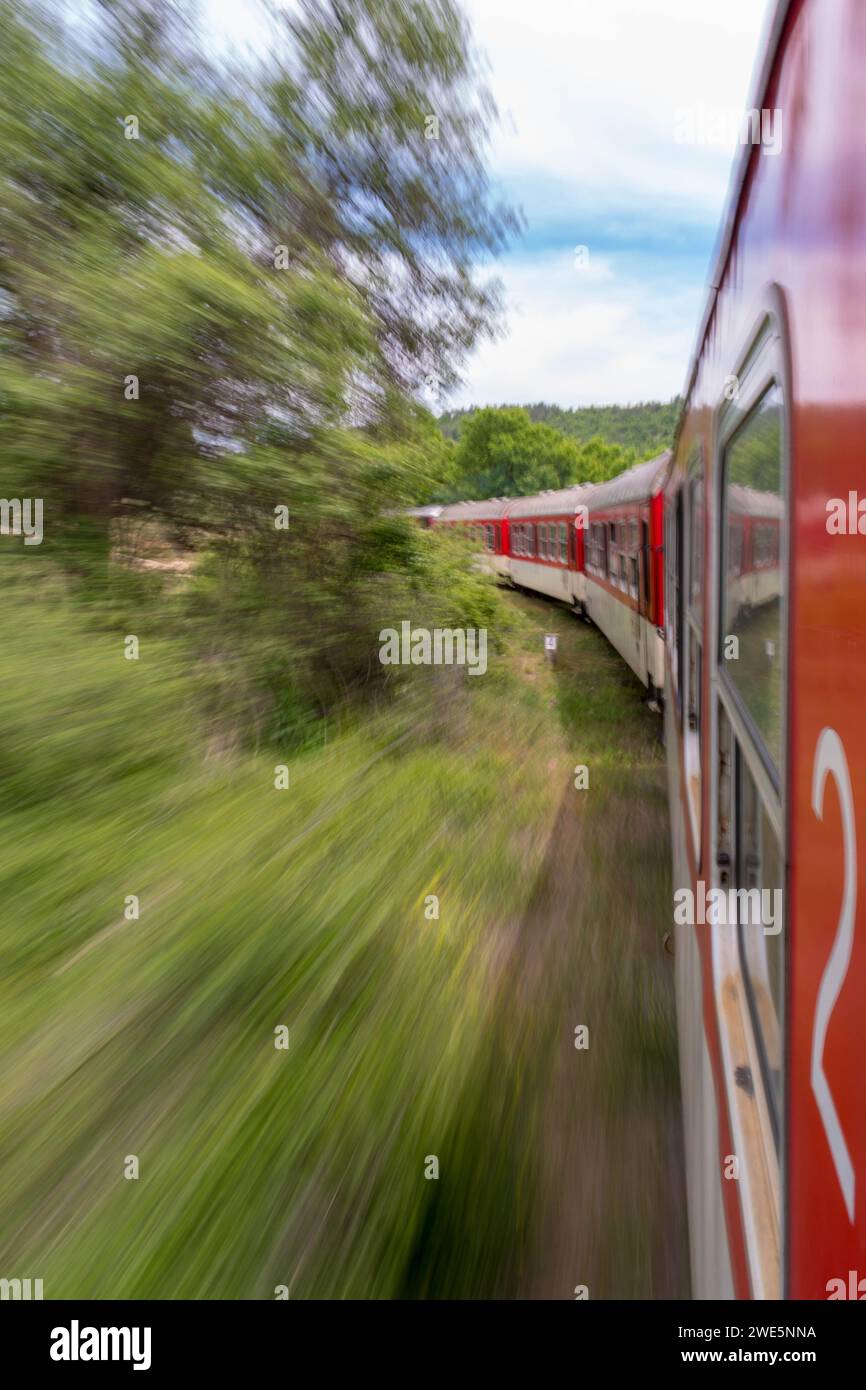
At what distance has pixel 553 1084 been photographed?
157 inches

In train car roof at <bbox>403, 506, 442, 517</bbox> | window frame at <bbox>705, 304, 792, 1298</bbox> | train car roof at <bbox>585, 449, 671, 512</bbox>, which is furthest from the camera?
train car roof at <bbox>403, 506, 442, 517</bbox>

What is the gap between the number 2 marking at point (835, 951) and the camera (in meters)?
0.79

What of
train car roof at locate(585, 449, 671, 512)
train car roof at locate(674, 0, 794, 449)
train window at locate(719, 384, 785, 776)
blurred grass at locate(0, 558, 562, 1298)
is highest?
train car roof at locate(585, 449, 671, 512)

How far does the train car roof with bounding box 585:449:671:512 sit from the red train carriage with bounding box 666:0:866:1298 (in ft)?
22.7

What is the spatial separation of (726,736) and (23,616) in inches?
244

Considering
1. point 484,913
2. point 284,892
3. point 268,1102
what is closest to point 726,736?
point 268,1102

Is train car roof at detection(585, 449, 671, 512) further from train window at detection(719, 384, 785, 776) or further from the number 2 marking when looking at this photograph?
the number 2 marking

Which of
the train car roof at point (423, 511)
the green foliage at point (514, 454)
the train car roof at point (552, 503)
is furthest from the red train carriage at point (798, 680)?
the green foliage at point (514, 454)

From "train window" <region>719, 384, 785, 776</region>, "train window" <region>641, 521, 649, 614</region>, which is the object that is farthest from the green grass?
"train window" <region>719, 384, 785, 776</region>

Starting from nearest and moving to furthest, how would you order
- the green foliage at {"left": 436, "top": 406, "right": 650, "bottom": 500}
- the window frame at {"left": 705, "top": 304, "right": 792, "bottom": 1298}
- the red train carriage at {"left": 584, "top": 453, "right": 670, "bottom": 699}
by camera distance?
1. the window frame at {"left": 705, "top": 304, "right": 792, "bottom": 1298}
2. the red train carriage at {"left": 584, "top": 453, "right": 670, "bottom": 699}
3. the green foliage at {"left": 436, "top": 406, "right": 650, "bottom": 500}

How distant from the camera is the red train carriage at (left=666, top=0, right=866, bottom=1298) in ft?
2.60

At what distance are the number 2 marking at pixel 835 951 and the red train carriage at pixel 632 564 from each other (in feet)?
24.6

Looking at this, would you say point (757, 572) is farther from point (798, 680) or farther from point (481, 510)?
point (481, 510)
